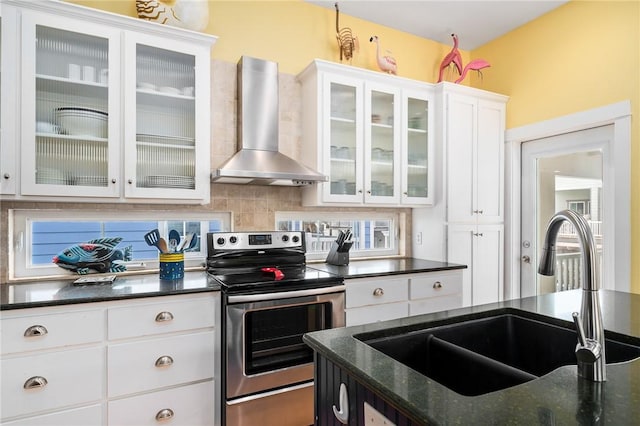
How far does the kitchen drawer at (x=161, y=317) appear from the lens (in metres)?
1.80

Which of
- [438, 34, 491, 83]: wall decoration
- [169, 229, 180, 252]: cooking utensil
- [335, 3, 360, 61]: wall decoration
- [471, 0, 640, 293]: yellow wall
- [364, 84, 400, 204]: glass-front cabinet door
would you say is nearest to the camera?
[169, 229, 180, 252]: cooking utensil

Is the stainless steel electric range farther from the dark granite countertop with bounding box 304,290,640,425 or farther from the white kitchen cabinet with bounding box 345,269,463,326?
the dark granite countertop with bounding box 304,290,640,425

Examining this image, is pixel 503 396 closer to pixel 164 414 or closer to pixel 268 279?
pixel 268 279

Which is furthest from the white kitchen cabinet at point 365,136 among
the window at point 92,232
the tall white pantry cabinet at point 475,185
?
the window at point 92,232

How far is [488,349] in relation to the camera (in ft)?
4.52

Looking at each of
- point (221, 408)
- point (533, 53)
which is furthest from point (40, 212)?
point (533, 53)

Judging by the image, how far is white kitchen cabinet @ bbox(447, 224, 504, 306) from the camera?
3.10 metres

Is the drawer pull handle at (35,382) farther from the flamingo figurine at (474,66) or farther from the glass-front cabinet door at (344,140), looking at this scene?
the flamingo figurine at (474,66)

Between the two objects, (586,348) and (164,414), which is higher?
(586,348)

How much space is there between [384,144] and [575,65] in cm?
158

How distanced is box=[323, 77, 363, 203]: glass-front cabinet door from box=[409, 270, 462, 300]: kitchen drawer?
73 centimetres

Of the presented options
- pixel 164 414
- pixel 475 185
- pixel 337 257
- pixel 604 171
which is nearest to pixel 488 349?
pixel 337 257

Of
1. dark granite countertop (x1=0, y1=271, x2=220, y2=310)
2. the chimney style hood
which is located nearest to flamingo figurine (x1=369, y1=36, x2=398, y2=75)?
the chimney style hood

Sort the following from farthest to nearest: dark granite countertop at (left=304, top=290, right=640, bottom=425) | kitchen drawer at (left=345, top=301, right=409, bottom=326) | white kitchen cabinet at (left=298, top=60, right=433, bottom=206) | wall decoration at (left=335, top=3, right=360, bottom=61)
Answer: wall decoration at (left=335, top=3, right=360, bottom=61) < white kitchen cabinet at (left=298, top=60, right=433, bottom=206) < kitchen drawer at (left=345, top=301, right=409, bottom=326) < dark granite countertop at (left=304, top=290, right=640, bottom=425)
